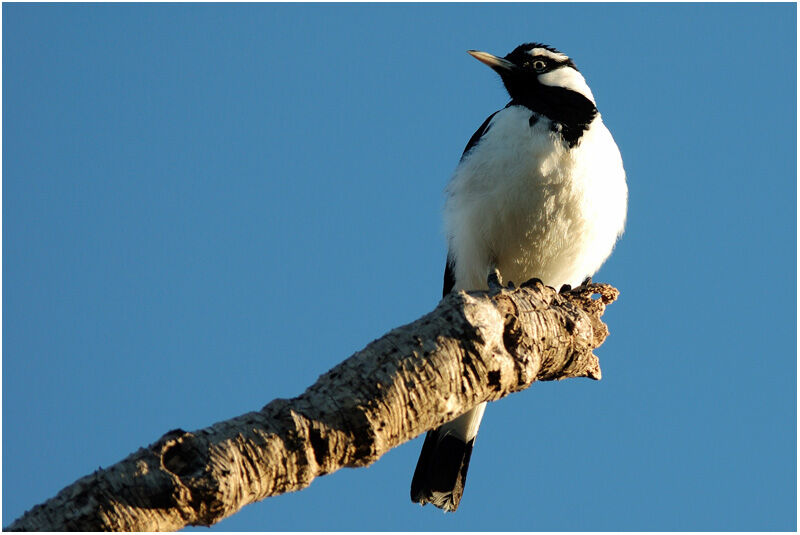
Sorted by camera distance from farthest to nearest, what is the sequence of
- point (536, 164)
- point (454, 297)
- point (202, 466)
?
point (536, 164) → point (454, 297) → point (202, 466)

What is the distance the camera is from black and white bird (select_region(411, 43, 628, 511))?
6.32 meters

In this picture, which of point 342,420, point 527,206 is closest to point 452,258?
point 527,206

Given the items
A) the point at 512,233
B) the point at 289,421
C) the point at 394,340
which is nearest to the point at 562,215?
the point at 512,233

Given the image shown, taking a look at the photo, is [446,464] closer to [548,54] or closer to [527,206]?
[527,206]

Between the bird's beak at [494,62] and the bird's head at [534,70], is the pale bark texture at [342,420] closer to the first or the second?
the bird's head at [534,70]

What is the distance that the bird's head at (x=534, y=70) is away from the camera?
23.9 ft

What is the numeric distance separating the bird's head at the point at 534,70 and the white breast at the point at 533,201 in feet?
1.94

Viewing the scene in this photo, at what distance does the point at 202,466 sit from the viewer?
3.75 metres

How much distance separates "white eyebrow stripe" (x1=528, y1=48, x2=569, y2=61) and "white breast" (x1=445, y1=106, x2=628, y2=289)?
95cm

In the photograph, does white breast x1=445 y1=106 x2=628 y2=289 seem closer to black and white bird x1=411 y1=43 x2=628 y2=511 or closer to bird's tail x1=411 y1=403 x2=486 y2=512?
black and white bird x1=411 y1=43 x2=628 y2=511

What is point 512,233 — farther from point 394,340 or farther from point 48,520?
point 48,520

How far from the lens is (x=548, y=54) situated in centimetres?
760

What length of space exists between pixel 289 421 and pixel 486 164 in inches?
122

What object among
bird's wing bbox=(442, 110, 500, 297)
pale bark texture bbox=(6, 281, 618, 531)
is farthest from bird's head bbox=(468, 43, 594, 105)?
pale bark texture bbox=(6, 281, 618, 531)
